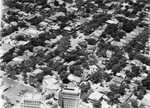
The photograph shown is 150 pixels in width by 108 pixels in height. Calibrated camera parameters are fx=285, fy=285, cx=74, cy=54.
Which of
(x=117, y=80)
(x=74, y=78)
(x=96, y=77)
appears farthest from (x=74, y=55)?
(x=117, y=80)

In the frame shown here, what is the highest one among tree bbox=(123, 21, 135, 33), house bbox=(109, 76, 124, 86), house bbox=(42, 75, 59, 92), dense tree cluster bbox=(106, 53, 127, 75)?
house bbox=(42, 75, 59, 92)

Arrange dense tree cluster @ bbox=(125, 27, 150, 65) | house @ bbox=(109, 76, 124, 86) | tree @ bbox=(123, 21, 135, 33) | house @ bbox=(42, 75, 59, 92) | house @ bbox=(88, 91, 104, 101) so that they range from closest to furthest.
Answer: house @ bbox=(88, 91, 104, 101) < house @ bbox=(42, 75, 59, 92) < house @ bbox=(109, 76, 124, 86) < dense tree cluster @ bbox=(125, 27, 150, 65) < tree @ bbox=(123, 21, 135, 33)

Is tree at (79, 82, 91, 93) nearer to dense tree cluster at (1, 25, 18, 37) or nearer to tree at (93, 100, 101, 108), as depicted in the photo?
tree at (93, 100, 101, 108)

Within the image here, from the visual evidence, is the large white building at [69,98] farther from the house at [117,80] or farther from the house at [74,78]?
the house at [117,80]

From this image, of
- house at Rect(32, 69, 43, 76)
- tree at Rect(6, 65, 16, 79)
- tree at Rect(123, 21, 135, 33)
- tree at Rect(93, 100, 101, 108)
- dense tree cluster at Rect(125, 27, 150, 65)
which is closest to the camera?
tree at Rect(93, 100, 101, 108)

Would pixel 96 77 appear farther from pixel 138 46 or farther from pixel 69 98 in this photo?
pixel 138 46

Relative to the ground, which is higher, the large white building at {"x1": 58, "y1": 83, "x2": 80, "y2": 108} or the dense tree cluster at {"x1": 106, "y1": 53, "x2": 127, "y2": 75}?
the large white building at {"x1": 58, "y1": 83, "x2": 80, "y2": 108}

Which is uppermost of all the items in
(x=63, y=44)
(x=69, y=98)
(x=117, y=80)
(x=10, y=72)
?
(x=69, y=98)

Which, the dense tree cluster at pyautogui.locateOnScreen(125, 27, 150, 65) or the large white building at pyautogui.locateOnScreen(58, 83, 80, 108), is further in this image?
the dense tree cluster at pyautogui.locateOnScreen(125, 27, 150, 65)

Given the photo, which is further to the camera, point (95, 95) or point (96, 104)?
point (95, 95)

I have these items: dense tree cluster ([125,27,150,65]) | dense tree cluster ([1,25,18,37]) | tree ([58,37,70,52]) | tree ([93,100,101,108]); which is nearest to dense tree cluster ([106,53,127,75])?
dense tree cluster ([125,27,150,65])
